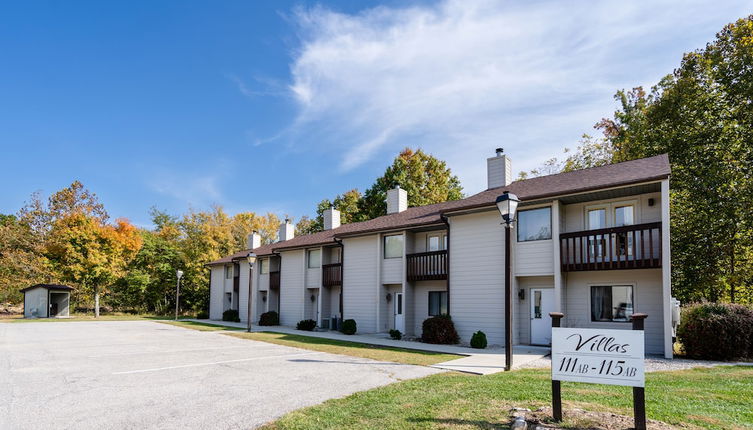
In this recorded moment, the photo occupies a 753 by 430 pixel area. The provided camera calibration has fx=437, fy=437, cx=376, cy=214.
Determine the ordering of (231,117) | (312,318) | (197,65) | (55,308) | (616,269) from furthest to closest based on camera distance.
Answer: (55,308)
(312,318)
(231,117)
(197,65)
(616,269)

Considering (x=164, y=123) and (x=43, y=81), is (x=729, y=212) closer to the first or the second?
(x=164, y=123)

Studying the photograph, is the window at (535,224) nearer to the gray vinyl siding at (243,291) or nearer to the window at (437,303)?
the window at (437,303)

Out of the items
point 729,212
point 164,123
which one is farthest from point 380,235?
point 729,212

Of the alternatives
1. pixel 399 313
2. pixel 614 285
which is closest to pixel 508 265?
pixel 614 285

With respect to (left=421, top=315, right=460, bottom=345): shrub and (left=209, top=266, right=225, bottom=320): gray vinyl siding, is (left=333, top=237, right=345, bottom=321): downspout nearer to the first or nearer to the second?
(left=421, top=315, right=460, bottom=345): shrub

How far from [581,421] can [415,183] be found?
32478mm

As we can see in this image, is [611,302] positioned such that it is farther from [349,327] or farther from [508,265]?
[349,327]

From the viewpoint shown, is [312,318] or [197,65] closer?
[197,65]

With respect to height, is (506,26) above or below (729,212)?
above

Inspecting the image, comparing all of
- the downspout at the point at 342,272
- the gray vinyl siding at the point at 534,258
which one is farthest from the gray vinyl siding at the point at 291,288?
the gray vinyl siding at the point at 534,258

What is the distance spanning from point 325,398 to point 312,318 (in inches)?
729

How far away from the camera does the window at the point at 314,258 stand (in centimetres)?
2463

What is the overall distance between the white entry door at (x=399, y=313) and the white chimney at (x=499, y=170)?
6.51 m

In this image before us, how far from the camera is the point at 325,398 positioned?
6953 mm
